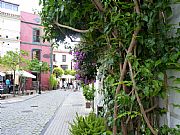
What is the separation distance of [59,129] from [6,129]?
5.53 feet

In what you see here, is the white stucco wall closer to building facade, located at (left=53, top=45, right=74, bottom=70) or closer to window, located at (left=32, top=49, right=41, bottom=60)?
window, located at (left=32, top=49, right=41, bottom=60)

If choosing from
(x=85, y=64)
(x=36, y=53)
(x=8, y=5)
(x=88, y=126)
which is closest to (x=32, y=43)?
(x=36, y=53)

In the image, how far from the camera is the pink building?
30250 millimetres

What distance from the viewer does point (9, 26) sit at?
2772 centimetres

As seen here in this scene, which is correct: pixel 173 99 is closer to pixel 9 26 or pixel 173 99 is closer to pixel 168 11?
pixel 168 11

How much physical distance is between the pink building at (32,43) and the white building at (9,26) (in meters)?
1.37

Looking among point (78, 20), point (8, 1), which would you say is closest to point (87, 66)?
point (78, 20)

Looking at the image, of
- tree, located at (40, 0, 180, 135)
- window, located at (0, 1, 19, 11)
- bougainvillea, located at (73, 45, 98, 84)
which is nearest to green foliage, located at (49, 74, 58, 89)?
window, located at (0, 1, 19, 11)

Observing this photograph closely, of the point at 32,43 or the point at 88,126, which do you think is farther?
the point at 32,43

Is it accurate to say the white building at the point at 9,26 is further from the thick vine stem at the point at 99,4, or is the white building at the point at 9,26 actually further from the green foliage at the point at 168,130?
the green foliage at the point at 168,130

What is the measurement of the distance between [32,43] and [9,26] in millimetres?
4303

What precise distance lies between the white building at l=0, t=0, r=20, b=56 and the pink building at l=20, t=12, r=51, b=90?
1.37 meters

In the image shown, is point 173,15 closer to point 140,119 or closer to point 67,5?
point 140,119

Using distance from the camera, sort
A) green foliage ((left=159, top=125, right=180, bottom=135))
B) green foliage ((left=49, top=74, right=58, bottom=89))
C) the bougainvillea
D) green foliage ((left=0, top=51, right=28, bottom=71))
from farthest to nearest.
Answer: green foliage ((left=49, top=74, right=58, bottom=89)) → green foliage ((left=0, top=51, right=28, bottom=71)) → the bougainvillea → green foliage ((left=159, top=125, right=180, bottom=135))
